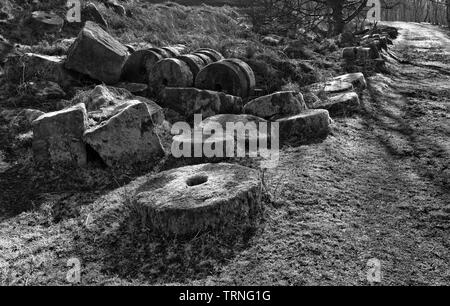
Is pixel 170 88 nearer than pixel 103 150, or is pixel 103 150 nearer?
pixel 103 150

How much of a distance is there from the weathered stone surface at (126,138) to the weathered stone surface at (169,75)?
2.06 m

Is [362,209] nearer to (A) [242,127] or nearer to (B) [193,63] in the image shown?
(A) [242,127]

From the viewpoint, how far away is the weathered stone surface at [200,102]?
592cm

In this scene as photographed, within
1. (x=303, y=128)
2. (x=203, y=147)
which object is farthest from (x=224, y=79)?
(x=203, y=147)

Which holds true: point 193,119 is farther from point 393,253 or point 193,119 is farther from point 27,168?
point 393,253

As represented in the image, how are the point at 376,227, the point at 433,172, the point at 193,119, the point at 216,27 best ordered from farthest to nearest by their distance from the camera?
1. the point at 216,27
2. the point at 193,119
3. the point at 433,172
4. the point at 376,227

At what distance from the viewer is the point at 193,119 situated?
594 cm

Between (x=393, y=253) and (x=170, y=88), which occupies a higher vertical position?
(x=170, y=88)

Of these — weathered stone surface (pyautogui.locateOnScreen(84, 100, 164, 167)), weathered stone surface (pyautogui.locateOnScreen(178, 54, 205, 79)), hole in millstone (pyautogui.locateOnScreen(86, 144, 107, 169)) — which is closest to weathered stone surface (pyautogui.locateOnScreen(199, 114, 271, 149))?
weathered stone surface (pyautogui.locateOnScreen(84, 100, 164, 167))

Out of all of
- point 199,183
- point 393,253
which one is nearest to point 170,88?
point 199,183

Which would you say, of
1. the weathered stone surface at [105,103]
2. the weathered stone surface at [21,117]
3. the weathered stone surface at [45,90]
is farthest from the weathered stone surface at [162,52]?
the weathered stone surface at [21,117]

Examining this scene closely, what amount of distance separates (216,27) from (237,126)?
13.5 metres

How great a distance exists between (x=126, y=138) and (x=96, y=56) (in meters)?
2.50
